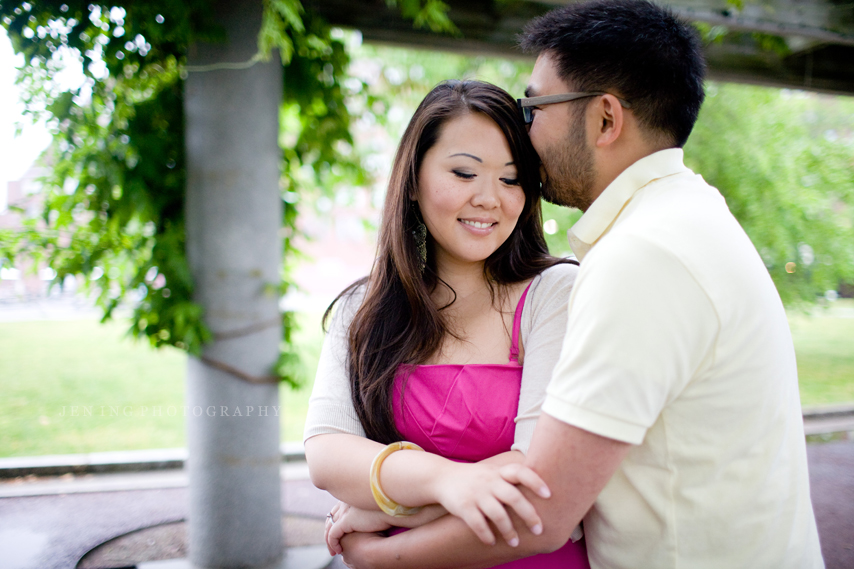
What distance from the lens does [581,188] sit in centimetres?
146

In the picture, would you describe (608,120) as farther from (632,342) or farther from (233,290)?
(233,290)

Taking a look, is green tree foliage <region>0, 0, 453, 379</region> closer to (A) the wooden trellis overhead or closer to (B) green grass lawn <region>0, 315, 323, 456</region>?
(A) the wooden trellis overhead

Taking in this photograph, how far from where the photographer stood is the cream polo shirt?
3.33 feet

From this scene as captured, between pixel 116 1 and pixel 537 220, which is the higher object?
pixel 116 1

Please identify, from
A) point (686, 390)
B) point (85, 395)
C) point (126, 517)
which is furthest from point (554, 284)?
point (85, 395)

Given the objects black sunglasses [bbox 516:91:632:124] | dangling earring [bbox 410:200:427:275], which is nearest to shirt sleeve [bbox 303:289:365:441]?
dangling earring [bbox 410:200:427:275]

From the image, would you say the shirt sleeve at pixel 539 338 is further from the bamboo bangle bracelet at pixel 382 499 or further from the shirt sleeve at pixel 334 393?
the shirt sleeve at pixel 334 393

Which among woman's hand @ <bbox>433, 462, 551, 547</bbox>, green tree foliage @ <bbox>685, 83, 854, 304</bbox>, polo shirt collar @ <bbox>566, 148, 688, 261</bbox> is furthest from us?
green tree foliage @ <bbox>685, 83, 854, 304</bbox>

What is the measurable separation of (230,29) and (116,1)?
445 mm

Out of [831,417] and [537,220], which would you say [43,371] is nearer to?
[537,220]

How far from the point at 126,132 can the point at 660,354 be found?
2.54 metres

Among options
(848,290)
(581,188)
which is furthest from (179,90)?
(848,290)

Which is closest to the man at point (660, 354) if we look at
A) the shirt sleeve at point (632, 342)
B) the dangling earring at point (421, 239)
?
the shirt sleeve at point (632, 342)

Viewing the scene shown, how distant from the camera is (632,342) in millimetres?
1000
